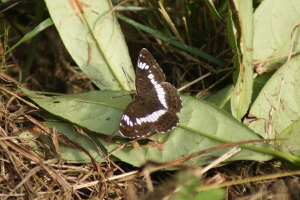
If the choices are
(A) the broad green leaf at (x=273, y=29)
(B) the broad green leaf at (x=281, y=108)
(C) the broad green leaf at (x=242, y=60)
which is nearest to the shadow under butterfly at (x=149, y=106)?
(C) the broad green leaf at (x=242, y=60)

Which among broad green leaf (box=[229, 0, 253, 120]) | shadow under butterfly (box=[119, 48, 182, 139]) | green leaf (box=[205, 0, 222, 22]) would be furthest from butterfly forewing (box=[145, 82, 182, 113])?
green leaf (box=[205, 0, 222, 22])

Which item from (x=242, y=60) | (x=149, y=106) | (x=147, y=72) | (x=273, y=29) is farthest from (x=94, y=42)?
(x=273, y=29)

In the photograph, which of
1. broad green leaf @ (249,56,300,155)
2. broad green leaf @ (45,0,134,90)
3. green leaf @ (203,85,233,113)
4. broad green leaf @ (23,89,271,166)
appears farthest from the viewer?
broad green leaf @ (45,0,134,90)

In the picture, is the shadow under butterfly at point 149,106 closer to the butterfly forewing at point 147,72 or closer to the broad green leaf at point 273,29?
the butterfly forewing at point 147,72

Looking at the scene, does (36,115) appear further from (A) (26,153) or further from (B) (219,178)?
(B) (219,178)

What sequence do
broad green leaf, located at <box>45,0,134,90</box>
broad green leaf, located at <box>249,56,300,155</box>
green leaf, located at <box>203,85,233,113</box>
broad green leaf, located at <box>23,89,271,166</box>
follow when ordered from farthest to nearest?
broad green leaf, located at <box>45,0,134,90</box> < green leaf, located at <box>203,85,233,113</box> < broad green leaf, located at <box>249,56,300,155</box> < broad green leaf, located at <box>23,89,271,166</box>

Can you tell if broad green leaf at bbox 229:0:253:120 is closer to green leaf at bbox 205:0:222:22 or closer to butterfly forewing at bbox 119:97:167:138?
green leaf at bbox 205:0:222:22
